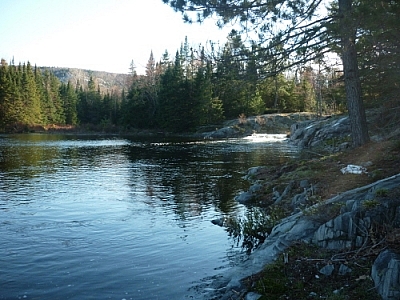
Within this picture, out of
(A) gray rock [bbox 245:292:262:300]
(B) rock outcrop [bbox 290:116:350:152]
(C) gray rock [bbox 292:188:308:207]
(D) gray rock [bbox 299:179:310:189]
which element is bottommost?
(A) gray rock [bbox 245:292:262:300]

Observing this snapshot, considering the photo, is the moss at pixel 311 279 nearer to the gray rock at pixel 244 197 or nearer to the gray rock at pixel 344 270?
the gray rock at pixel 344 270

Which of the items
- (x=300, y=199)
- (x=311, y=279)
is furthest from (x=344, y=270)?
(x=300, y=199)

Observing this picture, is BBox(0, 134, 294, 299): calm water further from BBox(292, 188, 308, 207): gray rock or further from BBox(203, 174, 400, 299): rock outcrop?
BBox(292, 188, 308, 207): gray rock

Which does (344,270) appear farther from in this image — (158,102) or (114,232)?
(158,102)

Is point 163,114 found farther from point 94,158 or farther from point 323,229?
point 323,229

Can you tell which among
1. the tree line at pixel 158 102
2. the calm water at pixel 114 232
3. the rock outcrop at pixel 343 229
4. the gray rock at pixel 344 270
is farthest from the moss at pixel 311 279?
the tree line at pixel 158 102

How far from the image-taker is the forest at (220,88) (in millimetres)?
14406

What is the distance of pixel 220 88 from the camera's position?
17.1 meters

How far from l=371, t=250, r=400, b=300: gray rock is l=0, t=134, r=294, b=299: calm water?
11.6ft

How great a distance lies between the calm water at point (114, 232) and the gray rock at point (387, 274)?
3543 millimetres

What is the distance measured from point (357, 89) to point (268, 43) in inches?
145

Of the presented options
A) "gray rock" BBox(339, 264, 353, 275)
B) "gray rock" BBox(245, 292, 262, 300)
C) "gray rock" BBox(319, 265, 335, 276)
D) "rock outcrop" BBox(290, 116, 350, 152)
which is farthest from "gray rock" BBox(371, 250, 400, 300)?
"rock outcrop" BBox(290, 116, 350, 152)

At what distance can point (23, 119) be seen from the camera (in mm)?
80625

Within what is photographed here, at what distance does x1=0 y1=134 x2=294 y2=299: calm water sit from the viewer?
841cm
